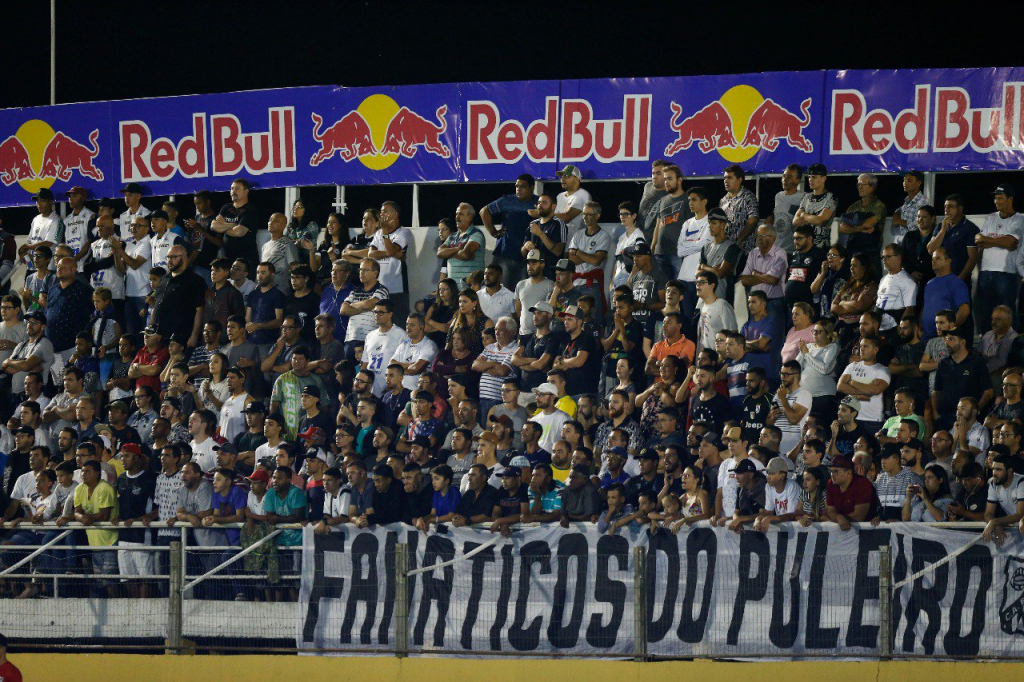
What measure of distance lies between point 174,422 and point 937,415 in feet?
25.4

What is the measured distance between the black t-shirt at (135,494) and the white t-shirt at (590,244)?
16.3 feet

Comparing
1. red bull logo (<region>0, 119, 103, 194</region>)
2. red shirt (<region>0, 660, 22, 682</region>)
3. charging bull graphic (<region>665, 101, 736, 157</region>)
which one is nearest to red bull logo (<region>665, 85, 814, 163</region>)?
charging bull graphic (<region>665, 101, 736, 157</region>)

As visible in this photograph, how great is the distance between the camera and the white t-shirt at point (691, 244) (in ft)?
52.1

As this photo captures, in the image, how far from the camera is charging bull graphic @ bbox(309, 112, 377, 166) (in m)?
18.0

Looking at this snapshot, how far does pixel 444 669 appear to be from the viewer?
12.6 m

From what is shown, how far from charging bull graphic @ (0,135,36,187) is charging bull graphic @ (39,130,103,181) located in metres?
0.27

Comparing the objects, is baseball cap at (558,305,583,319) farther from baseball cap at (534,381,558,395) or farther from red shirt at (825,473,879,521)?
red shirt at (825,473,879,521)

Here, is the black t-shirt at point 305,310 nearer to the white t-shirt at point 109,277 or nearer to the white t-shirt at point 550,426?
the white t-shirt at point 109,277

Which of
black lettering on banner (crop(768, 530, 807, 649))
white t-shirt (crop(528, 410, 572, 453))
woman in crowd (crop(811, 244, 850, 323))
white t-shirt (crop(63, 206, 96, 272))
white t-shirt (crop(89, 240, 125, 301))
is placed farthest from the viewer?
white t-shirt (crop(63, 206, 96, 272))

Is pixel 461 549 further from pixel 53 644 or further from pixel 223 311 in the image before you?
pixel 223 311

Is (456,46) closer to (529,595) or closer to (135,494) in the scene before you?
(135,494)

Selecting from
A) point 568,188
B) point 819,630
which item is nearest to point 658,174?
point 568,188

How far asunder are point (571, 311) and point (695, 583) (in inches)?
185

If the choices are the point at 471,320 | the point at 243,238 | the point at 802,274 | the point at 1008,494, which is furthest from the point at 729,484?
the point at 243,238
